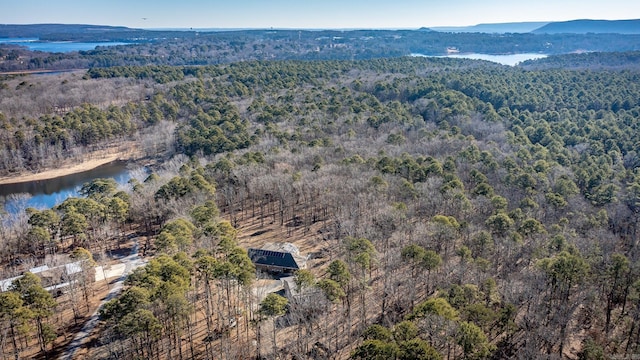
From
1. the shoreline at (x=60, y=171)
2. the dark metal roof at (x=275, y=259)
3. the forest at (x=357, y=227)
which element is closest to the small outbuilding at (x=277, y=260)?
the dark metal roof at (x=275, y=259)

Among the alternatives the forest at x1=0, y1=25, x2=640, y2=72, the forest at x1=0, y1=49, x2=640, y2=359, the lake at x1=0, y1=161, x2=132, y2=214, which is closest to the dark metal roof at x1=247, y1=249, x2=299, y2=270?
the forest at x1=0, y1=49, x2=640, y2=359

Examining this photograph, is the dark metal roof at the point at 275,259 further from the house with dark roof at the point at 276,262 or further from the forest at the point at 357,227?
the forest at the point at 357,227

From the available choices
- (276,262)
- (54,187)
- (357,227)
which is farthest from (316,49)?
(276,262)

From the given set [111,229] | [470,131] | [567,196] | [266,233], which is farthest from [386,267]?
[470,131]

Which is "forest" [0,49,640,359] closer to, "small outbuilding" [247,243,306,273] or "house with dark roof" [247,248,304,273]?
"small outbuilding" [247,243,306,273]

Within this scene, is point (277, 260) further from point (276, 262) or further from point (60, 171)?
point (60, 171)
